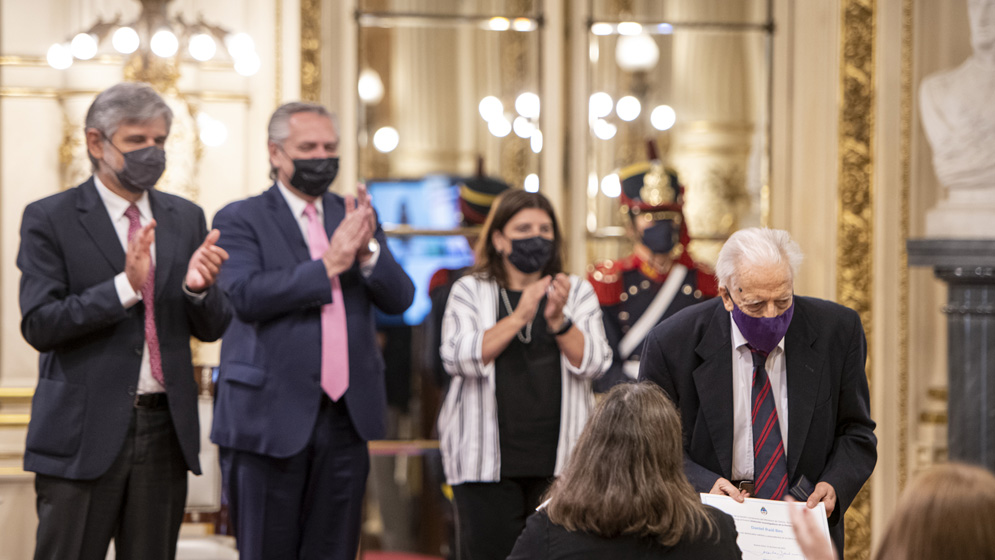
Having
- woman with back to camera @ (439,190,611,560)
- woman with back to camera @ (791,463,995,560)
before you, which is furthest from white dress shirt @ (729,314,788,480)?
woman with back to camera @ (791,463,995,560)

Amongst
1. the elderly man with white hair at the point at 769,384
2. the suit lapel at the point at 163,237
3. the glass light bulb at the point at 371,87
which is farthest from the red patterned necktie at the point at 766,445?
the glass light bulb at the point at 371,87

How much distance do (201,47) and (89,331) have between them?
1706 millimetres

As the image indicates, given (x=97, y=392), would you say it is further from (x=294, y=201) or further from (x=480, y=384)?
(x=480, y=384)

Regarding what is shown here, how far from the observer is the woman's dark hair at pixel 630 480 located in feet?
6.05

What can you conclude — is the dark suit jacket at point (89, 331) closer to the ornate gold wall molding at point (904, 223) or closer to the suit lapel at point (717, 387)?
the suit lapel at point (717, 387)

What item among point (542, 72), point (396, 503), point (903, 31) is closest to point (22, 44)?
point (542, 72)

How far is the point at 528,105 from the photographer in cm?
504

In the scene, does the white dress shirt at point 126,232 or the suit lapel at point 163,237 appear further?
the suit lapel at point 163,237

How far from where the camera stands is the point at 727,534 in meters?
1.93

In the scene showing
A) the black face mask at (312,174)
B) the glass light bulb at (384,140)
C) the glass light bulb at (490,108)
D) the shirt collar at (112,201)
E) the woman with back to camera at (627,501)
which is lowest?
the woman with back to camera at (627,501)

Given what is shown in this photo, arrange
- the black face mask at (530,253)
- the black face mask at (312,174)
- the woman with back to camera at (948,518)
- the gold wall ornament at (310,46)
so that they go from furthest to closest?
the gold wall ornament at (310,46) → the black face mask at (530,253) → the black face mask at (312,174) → the woman with back to camera at (948,518)

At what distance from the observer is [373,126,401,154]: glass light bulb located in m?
4.94

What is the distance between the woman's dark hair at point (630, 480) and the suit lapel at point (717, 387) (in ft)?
1.56

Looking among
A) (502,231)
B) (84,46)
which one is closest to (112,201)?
(502,231)
